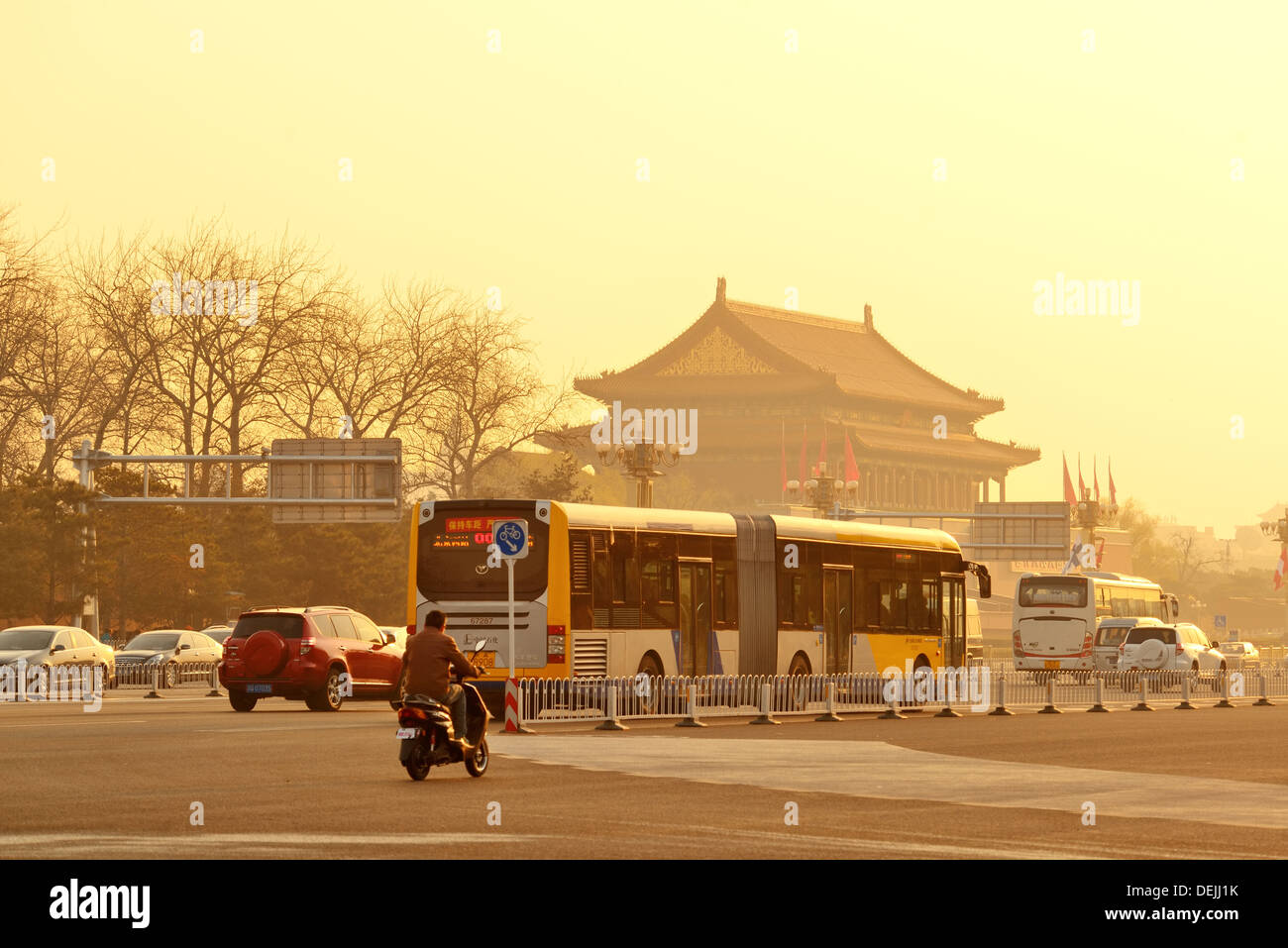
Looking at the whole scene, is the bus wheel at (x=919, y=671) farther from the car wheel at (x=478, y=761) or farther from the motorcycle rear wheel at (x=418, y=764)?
the motorcycle rear wheel at (x=418, y=764)

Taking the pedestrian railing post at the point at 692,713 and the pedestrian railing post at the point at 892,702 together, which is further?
the pedestrian railing post at the point at 892,702

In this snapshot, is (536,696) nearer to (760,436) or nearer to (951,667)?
(951,667)

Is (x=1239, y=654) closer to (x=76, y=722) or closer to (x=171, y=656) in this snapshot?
(x=171, y=656)

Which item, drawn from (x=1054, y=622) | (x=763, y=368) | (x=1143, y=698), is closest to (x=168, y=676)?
(x=1143, y=698)

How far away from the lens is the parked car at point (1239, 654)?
62.1 metres

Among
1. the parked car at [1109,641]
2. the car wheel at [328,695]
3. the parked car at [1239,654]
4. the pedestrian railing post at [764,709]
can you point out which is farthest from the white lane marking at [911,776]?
the parked car at [1239,654]

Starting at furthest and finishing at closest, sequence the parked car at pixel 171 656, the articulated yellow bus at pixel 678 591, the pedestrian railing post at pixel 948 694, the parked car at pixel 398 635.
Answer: the parked car at pixel 171 656, the parked car at pixel 398 635, the pedestrian railing post at pixel 948 694, the articulated yellow bus at pixel 678 591

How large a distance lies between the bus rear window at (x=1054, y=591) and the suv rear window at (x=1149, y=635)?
16.8 feet

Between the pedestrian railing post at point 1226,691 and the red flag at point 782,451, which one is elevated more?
the red flag at point 782,451

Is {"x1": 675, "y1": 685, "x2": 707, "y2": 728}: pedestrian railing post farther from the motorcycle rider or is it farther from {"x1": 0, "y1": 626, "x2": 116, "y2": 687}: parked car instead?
{"x1": 0, "y1": 626, "x2": 116, "y2": 687}: parked car

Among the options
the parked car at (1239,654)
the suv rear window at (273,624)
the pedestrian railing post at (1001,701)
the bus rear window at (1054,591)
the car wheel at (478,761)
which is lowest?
the parked car at (1239,654)

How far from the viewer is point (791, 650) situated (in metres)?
31.5

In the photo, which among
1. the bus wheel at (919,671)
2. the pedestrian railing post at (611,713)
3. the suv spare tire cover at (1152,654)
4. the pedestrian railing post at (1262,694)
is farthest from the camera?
the suv spare tire cover at (1152,654)
